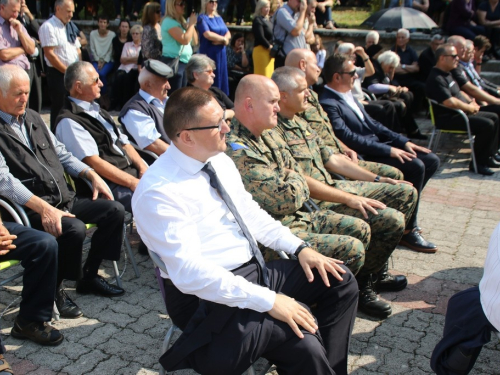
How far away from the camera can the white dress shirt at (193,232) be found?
87.1 inches

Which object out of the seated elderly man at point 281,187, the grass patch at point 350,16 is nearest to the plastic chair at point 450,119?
the seated elderly man at point 281,187

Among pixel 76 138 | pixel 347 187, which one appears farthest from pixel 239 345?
pixel 76 138

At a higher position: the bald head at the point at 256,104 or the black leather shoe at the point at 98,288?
the bald head at the point at 256,104

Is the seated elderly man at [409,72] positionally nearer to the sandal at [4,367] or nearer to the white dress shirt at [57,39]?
the white dress shirt at [57,39]

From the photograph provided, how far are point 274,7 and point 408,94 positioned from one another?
2.84m

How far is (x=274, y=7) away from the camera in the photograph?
9.31 meters

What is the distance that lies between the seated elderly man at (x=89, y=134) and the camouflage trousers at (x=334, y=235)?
4.73 ft

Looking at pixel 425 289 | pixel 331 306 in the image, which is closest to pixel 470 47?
pixel 425 289

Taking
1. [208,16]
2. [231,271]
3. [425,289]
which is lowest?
[425,289]

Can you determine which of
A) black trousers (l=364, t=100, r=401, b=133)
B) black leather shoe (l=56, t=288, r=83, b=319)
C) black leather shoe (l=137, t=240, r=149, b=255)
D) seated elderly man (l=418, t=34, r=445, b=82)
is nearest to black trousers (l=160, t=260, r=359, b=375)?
black leather shoe (l=56, t=288, r=83, b=319)

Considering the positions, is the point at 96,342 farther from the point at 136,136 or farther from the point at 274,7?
the point at 274,7

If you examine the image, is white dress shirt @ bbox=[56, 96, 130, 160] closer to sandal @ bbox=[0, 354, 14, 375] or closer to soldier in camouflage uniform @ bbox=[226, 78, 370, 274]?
soldier in camouflage uniform @ bbox=[226, 78, 370, 274]

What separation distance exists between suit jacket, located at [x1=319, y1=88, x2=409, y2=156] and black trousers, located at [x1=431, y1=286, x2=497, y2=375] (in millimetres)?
2572

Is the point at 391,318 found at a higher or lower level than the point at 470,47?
lower
